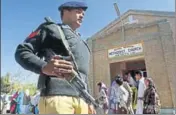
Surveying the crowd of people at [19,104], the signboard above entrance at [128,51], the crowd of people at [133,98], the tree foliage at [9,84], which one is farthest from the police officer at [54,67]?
the signboard above entrance at [128,51]

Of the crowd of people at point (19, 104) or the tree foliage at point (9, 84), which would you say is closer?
the tree foliage at point (9, 84)

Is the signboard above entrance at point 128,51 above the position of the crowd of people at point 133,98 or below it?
above

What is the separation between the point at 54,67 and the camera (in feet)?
1.54

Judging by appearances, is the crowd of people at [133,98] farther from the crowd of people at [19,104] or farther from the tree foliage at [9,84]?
the tree foliage at [9,84]

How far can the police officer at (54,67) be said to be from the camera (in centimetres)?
49

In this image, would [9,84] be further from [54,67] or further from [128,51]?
[128,51]

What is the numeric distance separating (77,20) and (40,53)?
0.17 m

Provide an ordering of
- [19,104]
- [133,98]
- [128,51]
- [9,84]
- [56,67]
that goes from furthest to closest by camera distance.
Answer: [128,51]
[133,98]
[19,104]
[9,84]
[56,67]

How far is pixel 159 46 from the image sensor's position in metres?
2.92

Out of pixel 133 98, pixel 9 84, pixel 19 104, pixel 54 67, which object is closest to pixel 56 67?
pixel 54 67

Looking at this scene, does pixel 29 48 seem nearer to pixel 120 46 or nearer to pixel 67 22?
pixel 67 22

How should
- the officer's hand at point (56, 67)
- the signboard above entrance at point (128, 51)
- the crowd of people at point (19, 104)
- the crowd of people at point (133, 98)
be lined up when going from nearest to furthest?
the officer's hand at point (56, 67) < the crowd of people at point (19, 104) < the crowd of people at point (133, 98) < the signboard above entrance at point (128, 51)

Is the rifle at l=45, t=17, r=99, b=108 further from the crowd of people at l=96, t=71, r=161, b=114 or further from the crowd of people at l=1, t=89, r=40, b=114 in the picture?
the crowd of people at l=96, t=71, r=161, b=114

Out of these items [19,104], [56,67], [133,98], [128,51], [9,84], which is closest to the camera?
[56,67]
